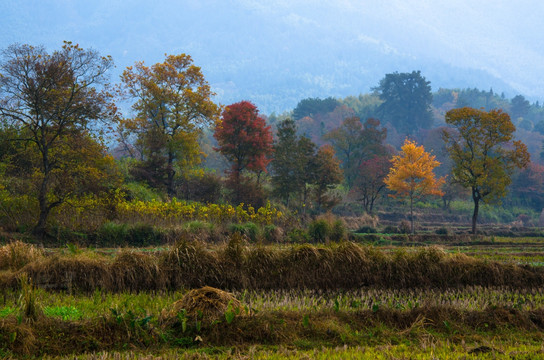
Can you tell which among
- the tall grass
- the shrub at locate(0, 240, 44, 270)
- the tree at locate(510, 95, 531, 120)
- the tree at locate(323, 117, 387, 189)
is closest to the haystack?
the tall grass

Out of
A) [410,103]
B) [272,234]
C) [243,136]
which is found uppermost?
[410,103]

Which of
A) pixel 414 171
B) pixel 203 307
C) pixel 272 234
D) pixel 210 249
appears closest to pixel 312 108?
pixel 414 171

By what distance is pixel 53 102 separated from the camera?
1778cm

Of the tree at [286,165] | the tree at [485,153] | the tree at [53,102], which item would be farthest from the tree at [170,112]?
the tree at [485,153]

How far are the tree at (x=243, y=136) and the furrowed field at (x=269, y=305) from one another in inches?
795

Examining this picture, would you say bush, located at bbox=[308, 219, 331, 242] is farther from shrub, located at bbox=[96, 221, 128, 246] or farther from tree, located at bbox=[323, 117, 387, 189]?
tree, located at bbox=[323, 117, 387, 189]

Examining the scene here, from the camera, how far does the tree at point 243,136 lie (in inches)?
1209

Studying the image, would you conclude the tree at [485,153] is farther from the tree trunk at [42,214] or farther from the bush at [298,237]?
the tree trunk at [42,214]

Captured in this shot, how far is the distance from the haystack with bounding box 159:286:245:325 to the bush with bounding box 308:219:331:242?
1350cm

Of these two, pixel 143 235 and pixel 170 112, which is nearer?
pixel 143 235

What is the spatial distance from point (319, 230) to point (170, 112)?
1527cm

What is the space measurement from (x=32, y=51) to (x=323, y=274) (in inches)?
580

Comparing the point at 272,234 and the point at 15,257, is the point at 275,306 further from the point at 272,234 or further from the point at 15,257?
the point at 272,234

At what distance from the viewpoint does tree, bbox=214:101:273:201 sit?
30.7 metres
